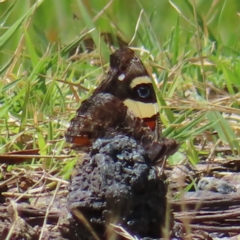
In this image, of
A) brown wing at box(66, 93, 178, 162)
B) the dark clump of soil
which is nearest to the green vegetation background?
brown wing at box(66, 93, 178, 162)

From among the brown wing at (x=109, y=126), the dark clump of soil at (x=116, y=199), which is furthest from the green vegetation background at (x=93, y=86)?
the dark clump of soil at (x=116, y=199)

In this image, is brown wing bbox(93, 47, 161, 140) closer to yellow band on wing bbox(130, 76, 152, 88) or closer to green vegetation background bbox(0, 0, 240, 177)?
yellow band on wing bbox(130, 76, 152, 88)

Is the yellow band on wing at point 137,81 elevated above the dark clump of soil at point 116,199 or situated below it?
above

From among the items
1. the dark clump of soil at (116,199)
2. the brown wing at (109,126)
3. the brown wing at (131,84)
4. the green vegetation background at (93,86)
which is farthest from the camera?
the green vegetation background at (93,86)

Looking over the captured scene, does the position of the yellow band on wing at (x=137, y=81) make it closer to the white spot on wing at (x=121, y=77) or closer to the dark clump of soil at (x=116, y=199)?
the white spot on wing at (x=121, y=77)

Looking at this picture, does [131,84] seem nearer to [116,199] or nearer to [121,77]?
[121,77]

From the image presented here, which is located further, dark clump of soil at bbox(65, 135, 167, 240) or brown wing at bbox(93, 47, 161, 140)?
brown wing at bbox(93, 47, 161, 140)
